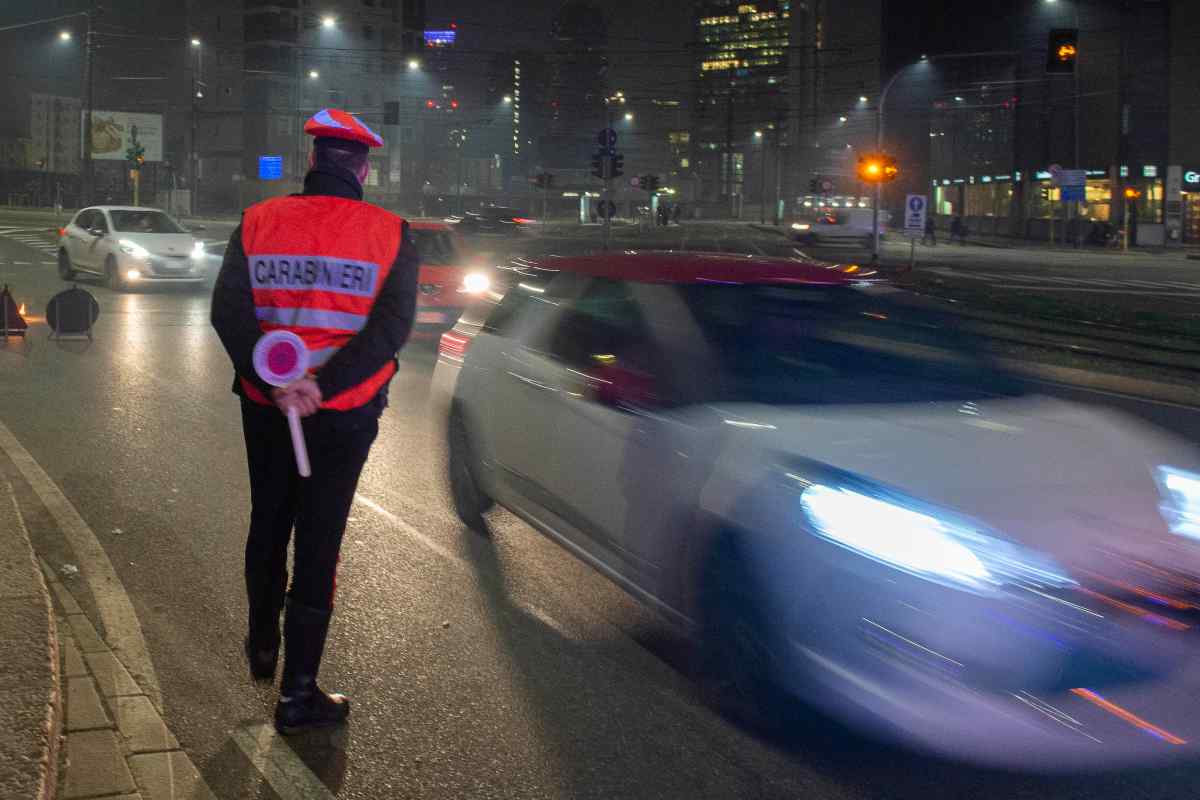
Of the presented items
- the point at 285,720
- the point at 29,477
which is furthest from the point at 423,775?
the point at 29,477

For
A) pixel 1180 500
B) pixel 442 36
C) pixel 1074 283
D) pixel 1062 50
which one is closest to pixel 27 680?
pixel 1180 500

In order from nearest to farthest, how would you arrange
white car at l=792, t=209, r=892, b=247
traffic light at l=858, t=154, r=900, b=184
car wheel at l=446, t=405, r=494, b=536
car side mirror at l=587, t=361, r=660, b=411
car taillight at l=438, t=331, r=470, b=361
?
car side mirror at l=587, t=361, r=660, b=411 → car wheel at l=446, t=405, r=494, b=536 → car taillight at l=438, t=331, r=470, b=361 → traffic light at l=858, t=154, r=900, b=184 → white car at l=792, t=209, r=892, b=247

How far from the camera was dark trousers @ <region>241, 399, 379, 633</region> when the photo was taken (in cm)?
389

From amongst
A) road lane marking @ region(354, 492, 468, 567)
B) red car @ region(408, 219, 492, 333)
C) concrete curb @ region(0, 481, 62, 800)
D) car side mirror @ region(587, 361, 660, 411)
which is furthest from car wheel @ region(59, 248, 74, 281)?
car side mirror @ region(587, 361, 660, 411)

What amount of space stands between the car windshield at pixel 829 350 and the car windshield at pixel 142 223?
20729 mm

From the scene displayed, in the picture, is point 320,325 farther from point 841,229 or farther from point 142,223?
point 841,229

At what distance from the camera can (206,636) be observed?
206 inches

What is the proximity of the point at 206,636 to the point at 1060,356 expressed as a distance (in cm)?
1417

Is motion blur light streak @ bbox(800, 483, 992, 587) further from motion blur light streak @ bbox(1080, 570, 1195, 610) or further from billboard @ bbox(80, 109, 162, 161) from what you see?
billboard @ bbox(80, 109, 162, 161)

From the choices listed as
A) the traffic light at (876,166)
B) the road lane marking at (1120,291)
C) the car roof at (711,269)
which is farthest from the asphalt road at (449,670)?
the traffic light at (876,166)

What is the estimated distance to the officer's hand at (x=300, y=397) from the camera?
372 cm

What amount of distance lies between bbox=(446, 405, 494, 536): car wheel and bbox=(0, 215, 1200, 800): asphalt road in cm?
13

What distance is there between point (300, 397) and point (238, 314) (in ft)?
1.21

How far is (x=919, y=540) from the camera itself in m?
3.84
